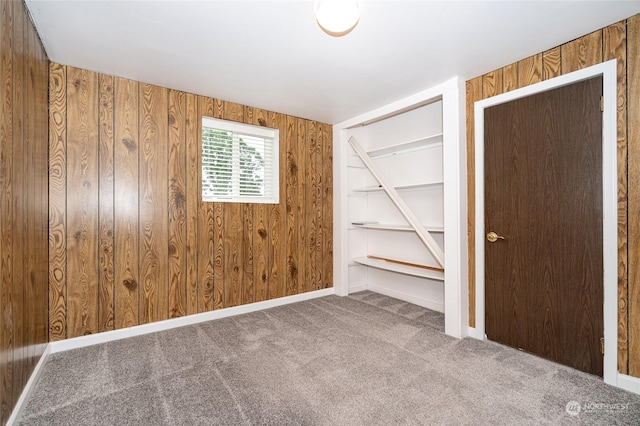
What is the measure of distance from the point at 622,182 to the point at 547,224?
1.68ft

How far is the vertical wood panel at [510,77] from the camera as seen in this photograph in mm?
2484

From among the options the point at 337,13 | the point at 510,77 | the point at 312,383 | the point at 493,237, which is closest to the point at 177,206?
the point at 312,383

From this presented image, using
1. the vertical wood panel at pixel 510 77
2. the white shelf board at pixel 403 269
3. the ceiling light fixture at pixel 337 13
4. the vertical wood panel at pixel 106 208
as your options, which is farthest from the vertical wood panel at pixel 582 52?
the vertical wood panel at pixel 106 208

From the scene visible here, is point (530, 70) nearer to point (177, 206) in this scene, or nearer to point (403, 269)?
point (403, 269)

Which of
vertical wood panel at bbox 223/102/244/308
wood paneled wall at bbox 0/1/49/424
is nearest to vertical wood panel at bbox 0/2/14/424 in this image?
wood paneled wall at bbox 0/1/49/424

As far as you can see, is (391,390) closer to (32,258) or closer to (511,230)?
(511,230)

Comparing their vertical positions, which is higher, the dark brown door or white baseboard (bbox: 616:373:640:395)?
the dark brown door

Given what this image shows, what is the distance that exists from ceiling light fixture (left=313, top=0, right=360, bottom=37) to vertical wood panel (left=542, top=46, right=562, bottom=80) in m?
1.69

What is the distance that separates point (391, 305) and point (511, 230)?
1.68 metres

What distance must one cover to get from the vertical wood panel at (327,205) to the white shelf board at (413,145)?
59 cm

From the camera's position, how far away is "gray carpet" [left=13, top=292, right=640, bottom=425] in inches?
66.3

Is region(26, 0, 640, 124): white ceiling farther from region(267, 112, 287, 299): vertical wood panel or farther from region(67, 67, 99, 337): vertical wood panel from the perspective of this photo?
region(267, 112, 287, 299): vertical wood panel

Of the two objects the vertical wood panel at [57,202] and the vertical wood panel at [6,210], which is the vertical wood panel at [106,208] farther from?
the vertical wood panel at [6,210]

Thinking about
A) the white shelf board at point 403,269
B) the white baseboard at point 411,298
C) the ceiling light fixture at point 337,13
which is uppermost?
the ceiling light fixture at point 337,13
